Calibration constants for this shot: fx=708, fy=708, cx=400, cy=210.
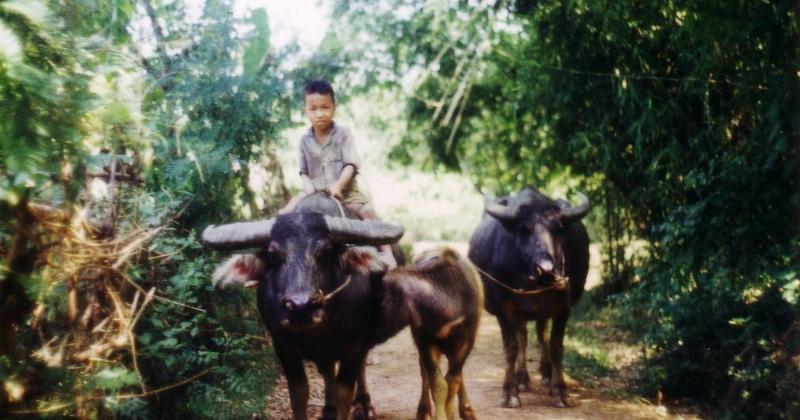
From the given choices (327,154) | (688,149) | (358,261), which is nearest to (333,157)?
(327,154)

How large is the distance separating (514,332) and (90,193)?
457cm

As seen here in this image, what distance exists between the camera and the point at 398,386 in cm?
787

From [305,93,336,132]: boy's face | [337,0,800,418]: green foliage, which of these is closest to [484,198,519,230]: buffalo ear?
[337,0,800,418]: green foliage

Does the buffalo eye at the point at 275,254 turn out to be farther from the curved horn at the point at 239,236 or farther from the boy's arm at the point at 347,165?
the boy's arm at the point at 347,165

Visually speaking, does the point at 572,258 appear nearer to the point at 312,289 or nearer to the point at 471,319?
the point at 471,319

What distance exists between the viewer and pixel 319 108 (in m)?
6.10

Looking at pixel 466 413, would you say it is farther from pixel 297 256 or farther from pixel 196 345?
pixel 297 256

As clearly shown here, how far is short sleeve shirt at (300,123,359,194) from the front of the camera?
6.17 metres

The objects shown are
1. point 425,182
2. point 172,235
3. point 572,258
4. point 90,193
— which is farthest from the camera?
point 425,182

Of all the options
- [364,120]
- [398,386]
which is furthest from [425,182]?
[398,386]

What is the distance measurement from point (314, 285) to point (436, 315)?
1275mm

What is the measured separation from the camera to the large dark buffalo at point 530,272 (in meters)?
6.68

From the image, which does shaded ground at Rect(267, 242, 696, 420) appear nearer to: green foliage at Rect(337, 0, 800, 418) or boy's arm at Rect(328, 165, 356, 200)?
green foliage at Rect(337, 0, 800, 418)

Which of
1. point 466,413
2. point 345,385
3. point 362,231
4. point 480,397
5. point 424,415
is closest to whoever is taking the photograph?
point 362,231
